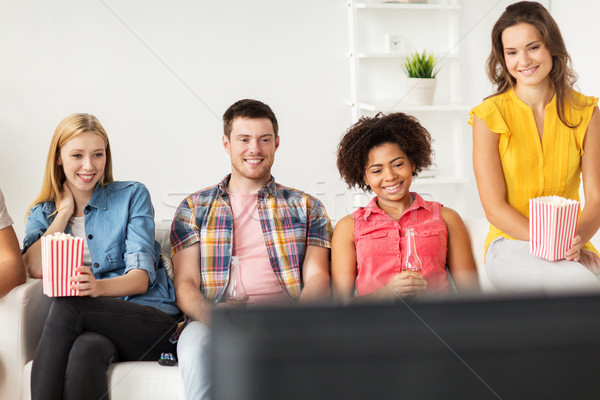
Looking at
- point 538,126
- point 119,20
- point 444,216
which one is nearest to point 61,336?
point 444,216

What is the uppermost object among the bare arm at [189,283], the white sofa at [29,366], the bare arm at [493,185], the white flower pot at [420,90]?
the white flower pot at [420,90]

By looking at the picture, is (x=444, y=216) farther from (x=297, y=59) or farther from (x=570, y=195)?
(x=297, y=59)

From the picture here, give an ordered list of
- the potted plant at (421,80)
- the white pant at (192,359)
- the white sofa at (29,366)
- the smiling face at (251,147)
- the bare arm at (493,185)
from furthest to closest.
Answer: the potted plant at (421,80) → the smiling face at (251,147) → the bare arm at (493,185) → the white sofa at (29,366) → the white pant at (192,359)

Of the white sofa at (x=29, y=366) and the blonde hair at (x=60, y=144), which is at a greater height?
the blonde hair at (x=60, y=144)

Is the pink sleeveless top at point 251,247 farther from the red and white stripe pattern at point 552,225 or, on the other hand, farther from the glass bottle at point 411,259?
the red and white stripe pattern at point 552,225

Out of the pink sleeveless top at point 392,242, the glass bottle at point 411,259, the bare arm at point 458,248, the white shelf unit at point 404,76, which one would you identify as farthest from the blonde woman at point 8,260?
the white shelf unit at point 404,76

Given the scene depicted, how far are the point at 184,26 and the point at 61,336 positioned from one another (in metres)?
2.20

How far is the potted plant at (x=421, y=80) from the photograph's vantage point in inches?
143

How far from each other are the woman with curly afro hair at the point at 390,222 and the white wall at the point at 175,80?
161cm

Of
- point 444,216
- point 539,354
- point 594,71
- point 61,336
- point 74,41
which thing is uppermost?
point 74,41

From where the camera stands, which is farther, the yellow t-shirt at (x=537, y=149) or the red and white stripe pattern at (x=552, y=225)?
the yellow t-shirt at (x=537, y=149)

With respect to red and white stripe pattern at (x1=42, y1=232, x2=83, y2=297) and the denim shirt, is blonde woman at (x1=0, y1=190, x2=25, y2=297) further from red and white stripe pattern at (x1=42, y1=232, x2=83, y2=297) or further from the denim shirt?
red and white stripe pattern at (x1=42, y1=232, x2=83, y2=297)

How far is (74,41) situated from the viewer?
11.1 ft

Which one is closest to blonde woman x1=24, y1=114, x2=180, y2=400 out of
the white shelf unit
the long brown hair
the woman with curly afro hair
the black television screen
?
the woman with curly afro hair
